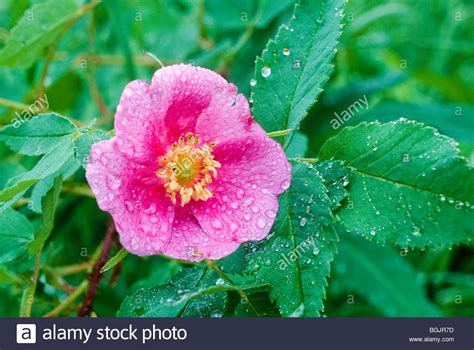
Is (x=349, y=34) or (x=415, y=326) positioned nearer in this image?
(x=415, y=326)

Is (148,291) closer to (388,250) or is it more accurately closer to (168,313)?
(168,313)

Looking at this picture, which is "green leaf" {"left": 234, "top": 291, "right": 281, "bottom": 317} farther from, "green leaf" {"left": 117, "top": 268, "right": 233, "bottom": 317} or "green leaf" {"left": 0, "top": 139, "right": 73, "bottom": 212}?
"green leaf" {"left": 0, "top": 139, "right": 73, "bottom": 212}

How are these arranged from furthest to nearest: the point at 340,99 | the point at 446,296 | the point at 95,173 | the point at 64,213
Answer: the point at 446,296, the point at 340,99, the point at 64,213, the point at 95,173

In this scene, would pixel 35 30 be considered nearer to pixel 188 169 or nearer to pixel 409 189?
pixel 188 169

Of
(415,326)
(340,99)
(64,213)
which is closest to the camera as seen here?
(415,326)

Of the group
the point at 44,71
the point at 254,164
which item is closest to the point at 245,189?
the point at 254,164

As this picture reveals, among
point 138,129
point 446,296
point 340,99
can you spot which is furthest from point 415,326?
point 446,296

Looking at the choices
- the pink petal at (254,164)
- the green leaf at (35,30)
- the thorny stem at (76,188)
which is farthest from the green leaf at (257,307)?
the green leaf at (35,30)
